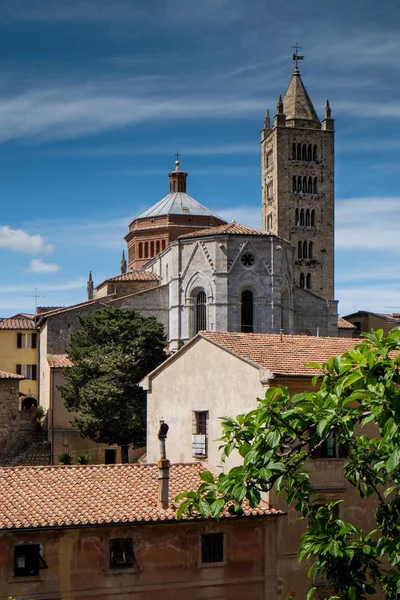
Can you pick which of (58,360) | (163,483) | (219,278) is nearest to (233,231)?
(219,278)

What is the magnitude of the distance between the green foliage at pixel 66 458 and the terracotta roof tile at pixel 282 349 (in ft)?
67.5

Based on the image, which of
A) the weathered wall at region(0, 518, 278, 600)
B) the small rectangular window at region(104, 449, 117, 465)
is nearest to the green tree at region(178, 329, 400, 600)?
the weathered wall at region(0, 518, 278, 600)

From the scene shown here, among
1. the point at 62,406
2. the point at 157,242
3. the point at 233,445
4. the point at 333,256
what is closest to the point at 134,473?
the point at 233,445

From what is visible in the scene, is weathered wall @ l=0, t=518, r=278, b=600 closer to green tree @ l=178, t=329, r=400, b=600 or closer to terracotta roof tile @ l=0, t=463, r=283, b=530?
terracotta roof tile @ l=0, t=463, r=283, b=530

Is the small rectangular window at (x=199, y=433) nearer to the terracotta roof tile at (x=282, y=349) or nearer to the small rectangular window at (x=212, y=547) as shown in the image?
the terracotta roof tile at (x=282, y=349)

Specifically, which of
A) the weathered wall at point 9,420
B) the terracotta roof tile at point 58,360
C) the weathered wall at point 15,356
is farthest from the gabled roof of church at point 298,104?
the weathered wall at point 9,420

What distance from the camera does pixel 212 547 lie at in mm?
22109

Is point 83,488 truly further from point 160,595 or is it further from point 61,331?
point 61,331

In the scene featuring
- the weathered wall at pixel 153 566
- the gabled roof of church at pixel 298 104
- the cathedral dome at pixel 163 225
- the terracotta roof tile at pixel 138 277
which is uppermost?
the gabled roof of church at pixel 298 104

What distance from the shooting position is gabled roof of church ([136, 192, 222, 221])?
8595 cm

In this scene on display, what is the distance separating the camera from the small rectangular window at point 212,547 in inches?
867

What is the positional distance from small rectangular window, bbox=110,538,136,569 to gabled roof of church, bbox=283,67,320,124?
245 ft

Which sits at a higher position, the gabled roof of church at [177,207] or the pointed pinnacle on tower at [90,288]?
the gabled roof of church at [177,207]

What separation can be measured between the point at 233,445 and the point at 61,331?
155 ft
